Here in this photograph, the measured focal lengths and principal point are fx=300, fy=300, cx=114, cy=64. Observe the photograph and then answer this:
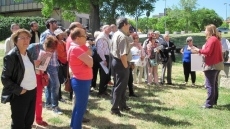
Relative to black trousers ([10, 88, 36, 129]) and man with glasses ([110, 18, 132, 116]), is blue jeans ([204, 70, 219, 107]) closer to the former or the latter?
man with glasses ([110, 18, 132, 116])

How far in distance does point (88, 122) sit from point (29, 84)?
204cm

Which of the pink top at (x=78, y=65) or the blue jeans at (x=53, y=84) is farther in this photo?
the blue jeans at (x=53, y=84)

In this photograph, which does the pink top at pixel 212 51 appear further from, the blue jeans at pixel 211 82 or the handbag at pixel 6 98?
the handbag at pixel 6 98

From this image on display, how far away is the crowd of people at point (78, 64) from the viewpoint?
393 centimetres

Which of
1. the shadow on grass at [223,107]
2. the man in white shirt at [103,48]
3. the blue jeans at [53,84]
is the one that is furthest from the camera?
the man in white shirt at [103,48]

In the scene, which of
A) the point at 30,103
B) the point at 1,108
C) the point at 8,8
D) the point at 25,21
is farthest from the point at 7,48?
the point at 8,8

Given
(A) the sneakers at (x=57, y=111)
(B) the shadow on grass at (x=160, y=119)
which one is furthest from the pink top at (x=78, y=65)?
(B) the shadow on grass at (x=160, y=119)

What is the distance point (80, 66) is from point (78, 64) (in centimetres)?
4

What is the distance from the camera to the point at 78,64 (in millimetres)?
4617

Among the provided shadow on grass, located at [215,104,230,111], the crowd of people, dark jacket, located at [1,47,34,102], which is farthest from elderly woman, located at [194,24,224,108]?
dark jacket, located at [1,47,34,102]

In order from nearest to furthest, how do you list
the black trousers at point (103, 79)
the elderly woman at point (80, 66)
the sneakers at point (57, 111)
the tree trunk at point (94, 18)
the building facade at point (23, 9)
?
1. the elderly woman at point (80, 66)
2. the sneakers at point (57, 111)
3. the black trousers at point (103, 79)
4. the tree trunk at point (94, 18)
5. the building facade at point (23, 9)

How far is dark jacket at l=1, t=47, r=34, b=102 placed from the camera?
12.3ft

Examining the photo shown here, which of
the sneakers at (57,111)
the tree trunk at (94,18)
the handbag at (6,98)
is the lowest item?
the sneakers at (57,111)

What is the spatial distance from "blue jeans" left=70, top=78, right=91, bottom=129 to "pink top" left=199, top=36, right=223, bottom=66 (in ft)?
10.2
